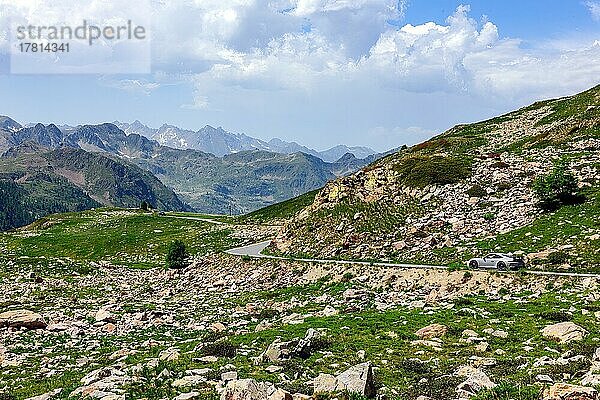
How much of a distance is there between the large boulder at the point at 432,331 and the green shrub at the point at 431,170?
34.7 meters

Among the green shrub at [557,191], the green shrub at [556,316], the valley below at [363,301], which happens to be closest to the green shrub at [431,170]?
the valley below at [363,301]

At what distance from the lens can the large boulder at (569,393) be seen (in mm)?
10164

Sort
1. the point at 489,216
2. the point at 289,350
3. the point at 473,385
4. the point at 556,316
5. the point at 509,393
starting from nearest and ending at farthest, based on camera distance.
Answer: the point at 509,393, the point at 473,385, the point at 289,350, the point at 556,316, the point at 489,216

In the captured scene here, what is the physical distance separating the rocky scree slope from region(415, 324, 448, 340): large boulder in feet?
53.1

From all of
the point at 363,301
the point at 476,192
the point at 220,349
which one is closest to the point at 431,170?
the point at 476,192

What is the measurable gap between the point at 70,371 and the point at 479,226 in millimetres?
34325

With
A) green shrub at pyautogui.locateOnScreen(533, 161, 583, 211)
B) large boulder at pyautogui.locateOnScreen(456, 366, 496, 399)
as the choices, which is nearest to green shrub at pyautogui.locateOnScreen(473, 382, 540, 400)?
large boulder at pyautogui.locateOnScreen(456, 366, 496, 399)

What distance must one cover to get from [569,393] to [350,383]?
523 centimetres

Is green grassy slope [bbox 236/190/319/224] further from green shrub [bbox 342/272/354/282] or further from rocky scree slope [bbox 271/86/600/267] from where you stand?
green shrub [bbox 342/272/354/282]

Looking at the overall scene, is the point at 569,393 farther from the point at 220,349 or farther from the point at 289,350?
the point at 220,349

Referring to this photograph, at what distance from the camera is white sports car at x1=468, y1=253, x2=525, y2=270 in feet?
108

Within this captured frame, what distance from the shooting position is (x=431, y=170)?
2202 inches

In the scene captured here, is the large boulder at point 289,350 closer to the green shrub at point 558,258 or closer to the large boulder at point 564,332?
the large boulder at point 564,332

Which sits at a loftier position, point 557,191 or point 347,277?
point 557,191
